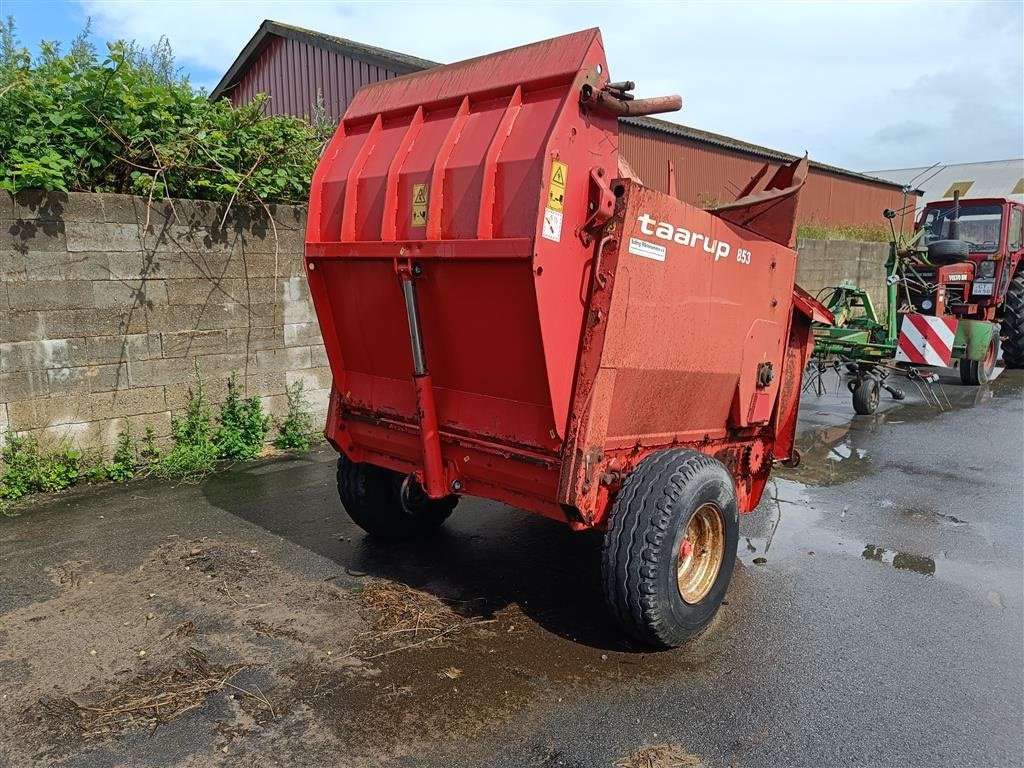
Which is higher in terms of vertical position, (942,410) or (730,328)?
(730,328)

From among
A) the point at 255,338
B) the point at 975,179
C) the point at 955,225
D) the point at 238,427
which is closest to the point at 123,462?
the point at 238,427

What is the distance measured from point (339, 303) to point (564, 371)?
1.44 m

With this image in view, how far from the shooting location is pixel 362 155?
3.79 metres

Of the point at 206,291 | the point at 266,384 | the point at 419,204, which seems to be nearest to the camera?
the point at 419,204

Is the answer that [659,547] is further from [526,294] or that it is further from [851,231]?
[851,231]

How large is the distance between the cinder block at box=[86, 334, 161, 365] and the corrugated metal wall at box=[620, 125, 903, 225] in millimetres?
9423

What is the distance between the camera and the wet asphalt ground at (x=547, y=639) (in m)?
2.74

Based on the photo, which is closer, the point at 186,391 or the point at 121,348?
the point at 121,348

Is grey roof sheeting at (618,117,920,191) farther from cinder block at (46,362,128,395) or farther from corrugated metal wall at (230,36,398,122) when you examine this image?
cinder block at (46,362,128,395)

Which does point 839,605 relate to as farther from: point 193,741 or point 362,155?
point 362,155

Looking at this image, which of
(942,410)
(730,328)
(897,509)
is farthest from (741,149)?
(730,328)

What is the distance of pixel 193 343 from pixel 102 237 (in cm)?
103

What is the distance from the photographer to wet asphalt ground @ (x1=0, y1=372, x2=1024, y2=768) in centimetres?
274

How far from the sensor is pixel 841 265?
1534 centimetres
